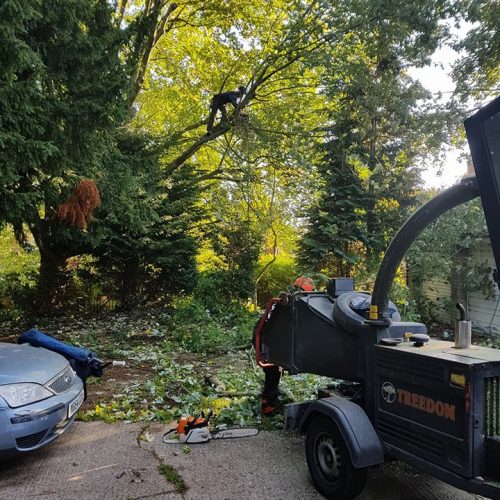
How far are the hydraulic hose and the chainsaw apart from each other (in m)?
2.14

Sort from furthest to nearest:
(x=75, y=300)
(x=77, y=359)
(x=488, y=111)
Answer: (x=75, y=300) < (x=77, y=359) < (x=488, y=111)

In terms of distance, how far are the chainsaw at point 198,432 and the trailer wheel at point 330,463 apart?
121cm

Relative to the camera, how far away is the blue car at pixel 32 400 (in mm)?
3607

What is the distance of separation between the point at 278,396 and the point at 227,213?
9387 mm

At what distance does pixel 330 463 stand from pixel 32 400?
96.4 inches

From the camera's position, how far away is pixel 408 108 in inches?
402

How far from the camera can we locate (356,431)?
10.3 ft

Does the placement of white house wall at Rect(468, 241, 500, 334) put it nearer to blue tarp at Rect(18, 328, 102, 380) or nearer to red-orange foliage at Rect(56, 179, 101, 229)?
red-orange foliage at Rect(56, 179, 101, 229)

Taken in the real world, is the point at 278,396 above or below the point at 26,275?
below

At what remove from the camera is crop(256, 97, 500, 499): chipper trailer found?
2.52 m

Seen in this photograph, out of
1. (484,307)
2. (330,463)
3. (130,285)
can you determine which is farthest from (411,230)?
(130,285)

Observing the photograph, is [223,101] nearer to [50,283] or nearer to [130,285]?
[130,285]

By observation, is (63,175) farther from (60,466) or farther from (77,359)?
(60,466)

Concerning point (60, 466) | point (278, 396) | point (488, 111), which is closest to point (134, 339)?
point (278, 396)
